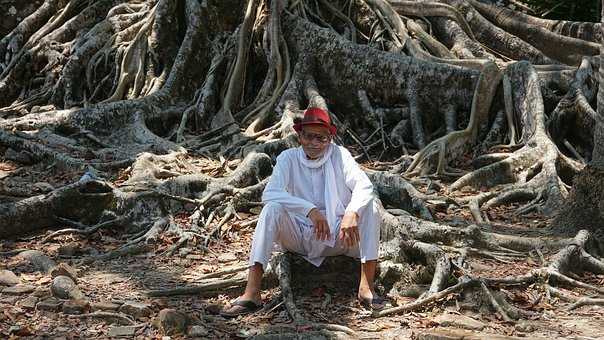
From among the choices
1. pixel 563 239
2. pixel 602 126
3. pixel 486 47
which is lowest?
pixel 563 239

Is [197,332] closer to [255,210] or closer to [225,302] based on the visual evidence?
[225,302]

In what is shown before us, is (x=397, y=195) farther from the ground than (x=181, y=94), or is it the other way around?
(x=181, y=94)

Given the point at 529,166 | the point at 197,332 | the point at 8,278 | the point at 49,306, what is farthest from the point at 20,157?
the point at 529,166

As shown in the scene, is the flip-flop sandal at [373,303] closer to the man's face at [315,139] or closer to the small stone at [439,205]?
the man's face at [315,139]

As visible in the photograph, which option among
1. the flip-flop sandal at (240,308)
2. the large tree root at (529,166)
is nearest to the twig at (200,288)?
the flip-flop sandal at (240,308)

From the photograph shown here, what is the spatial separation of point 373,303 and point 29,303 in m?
1.87

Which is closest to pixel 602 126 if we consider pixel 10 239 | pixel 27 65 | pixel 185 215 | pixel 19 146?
pixel 185 215

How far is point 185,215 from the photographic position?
5.73 meters

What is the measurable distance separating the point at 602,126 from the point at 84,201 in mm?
3820

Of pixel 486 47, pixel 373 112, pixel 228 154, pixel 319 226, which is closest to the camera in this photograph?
pixel 319 226

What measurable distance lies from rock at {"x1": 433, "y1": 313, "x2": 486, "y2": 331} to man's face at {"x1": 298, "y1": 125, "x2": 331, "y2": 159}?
44.7 inches

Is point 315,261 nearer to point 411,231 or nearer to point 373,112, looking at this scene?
point 411,231

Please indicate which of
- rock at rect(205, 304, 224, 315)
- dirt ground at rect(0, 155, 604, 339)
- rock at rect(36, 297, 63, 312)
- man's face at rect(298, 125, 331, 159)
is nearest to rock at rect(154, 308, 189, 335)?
dirt ground at rect(0, 155, 604, 339)

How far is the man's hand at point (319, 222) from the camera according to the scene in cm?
399
